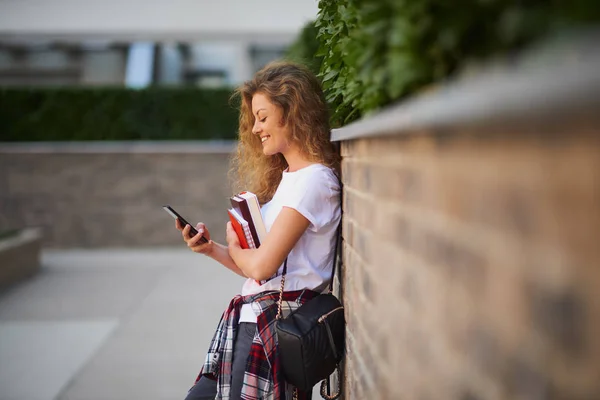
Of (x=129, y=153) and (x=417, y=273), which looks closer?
(x=417, y=273)

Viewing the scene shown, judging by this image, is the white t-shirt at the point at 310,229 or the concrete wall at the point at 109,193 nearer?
the white t-shirt at the point at 310,229

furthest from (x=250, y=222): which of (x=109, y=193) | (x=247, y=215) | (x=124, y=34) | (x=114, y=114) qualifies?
(x=124, y=34)

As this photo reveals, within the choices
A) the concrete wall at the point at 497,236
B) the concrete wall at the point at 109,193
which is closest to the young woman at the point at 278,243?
the concrete wall at the point at 497,236

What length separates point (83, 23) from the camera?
42.4ft

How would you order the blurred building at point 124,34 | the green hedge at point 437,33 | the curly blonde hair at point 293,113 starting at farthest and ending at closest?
the blurred building at point 124,34 → the curly blonde hair at point 293,113 → the green hedge at point 437,33

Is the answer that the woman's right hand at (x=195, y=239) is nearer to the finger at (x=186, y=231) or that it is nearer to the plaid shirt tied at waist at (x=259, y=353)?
the finger at (x=186, y=231)

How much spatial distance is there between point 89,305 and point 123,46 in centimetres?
778

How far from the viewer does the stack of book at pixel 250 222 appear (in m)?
2.49

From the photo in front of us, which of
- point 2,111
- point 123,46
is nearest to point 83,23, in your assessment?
point 123,46

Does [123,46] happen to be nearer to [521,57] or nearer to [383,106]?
[383,106]

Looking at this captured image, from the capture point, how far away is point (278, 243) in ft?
7.51

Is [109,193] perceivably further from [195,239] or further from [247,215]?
[247,215]

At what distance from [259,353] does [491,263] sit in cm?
160

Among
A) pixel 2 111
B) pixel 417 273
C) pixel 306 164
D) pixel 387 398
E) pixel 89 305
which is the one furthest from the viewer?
pixel 2 111
